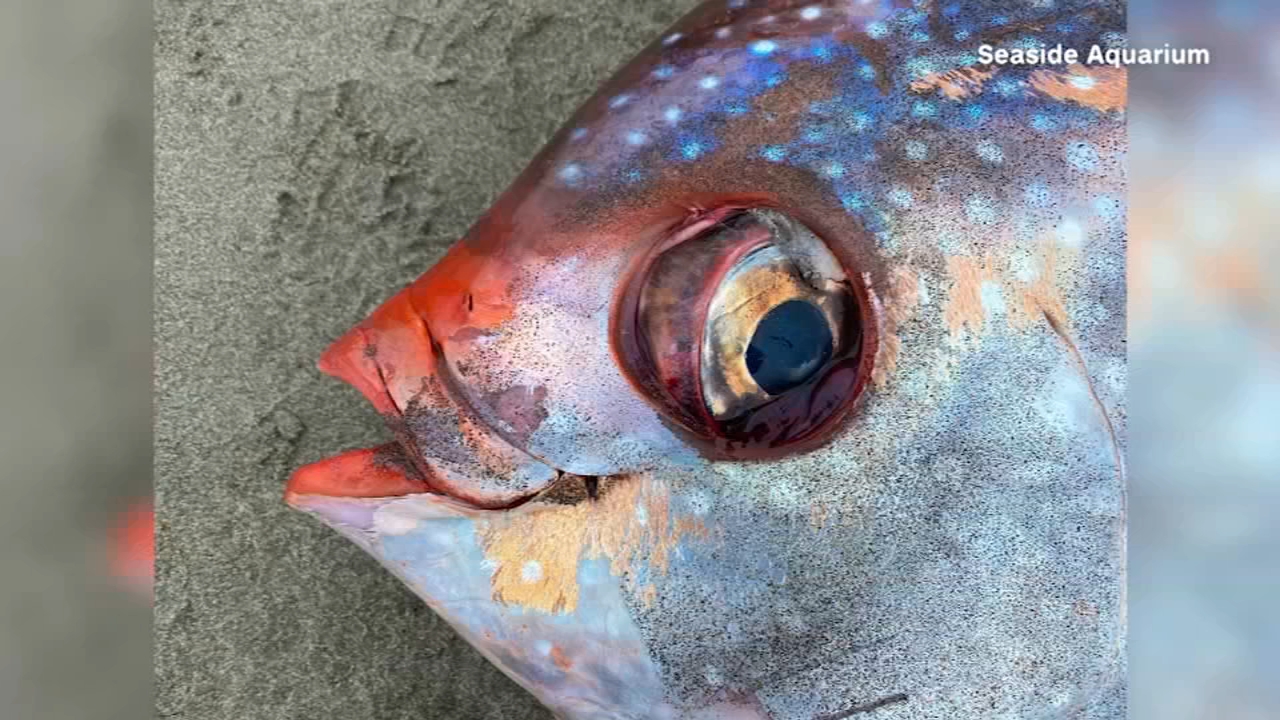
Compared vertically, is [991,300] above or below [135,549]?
above

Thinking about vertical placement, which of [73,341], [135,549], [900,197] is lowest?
[135,549]

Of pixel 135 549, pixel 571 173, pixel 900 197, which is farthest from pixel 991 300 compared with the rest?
pixel 135 549

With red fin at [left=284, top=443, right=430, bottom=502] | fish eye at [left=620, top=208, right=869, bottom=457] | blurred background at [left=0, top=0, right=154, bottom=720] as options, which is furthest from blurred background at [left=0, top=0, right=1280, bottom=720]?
fish eye at [left=620, top=208, right=869, bottom=457]

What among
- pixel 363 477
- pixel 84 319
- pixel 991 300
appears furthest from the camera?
pixel 84 319

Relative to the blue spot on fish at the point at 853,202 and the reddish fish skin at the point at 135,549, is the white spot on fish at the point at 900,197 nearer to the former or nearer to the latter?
the blue spot on fish at the point at 853,202

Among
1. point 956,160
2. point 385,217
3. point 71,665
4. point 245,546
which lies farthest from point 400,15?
point 71,665

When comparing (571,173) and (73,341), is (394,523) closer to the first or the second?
(571,173)

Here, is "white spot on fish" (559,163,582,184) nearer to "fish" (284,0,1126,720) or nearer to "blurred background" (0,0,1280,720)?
"fish" (284,0,1126,720)
